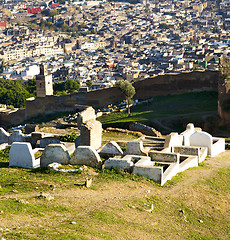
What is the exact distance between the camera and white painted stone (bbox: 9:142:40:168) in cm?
1175

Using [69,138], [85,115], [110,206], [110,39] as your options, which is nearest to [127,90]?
[85,115]

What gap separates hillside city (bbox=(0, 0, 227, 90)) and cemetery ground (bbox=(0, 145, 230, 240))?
38.3 metres

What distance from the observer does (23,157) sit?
11820 mm

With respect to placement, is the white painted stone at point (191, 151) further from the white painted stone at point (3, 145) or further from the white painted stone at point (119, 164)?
the white painted stone at point (3, 145)

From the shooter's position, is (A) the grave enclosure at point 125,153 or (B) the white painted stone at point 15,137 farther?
(B) the white painted stone at point 15,137

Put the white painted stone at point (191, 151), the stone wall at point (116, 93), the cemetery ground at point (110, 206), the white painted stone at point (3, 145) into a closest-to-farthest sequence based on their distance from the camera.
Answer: the cemetery ground at point (110, 206), the white painted stone at point (191, 151), the white painted stone at point (3, 145), the stone wall at point (116, 93)

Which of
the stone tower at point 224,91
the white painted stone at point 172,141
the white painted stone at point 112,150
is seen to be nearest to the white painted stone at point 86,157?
the white painted stone at point 112,150

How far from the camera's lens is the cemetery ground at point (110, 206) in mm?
7867

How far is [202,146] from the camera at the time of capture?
47.8ft

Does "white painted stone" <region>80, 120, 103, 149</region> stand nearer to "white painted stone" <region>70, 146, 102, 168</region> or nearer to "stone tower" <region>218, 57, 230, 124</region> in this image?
"white painted stone" <region>70, 146, 102, 168</region>

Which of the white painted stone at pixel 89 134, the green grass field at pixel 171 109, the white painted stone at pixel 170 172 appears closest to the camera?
the white painted stone at pixel 170 172

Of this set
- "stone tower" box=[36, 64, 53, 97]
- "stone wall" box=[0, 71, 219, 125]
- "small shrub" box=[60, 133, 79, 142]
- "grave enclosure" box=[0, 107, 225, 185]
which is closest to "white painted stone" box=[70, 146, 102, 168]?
"grave enclosure" box=[0, 107, 225, 185]

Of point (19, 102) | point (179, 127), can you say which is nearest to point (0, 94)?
point (19, 102)

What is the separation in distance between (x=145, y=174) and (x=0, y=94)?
3811 centimetres
